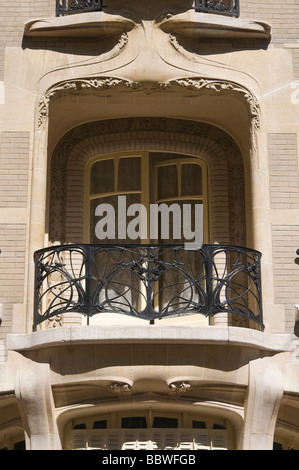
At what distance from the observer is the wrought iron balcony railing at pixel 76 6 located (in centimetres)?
1430

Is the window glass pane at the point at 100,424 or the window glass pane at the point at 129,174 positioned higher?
the window glass pane at the point at 129,174

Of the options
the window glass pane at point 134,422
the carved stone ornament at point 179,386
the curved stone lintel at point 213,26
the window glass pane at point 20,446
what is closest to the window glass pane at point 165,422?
the window glass pane at point 134,422

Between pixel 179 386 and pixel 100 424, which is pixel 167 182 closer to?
pixel 179 386

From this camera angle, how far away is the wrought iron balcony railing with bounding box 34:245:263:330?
13.0 meters

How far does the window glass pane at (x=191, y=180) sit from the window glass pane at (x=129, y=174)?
0.53 metres

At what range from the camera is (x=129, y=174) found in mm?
14742

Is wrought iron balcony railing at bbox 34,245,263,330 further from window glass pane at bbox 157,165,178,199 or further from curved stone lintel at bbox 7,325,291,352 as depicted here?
window glass pane at bbox 157,165,178,199

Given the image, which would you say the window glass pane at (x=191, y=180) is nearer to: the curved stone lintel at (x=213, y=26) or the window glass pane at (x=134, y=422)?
the curved stone lintel at (x=213, y=26)

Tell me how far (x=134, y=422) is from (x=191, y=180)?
299cm

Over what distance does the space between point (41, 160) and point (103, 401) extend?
273cm

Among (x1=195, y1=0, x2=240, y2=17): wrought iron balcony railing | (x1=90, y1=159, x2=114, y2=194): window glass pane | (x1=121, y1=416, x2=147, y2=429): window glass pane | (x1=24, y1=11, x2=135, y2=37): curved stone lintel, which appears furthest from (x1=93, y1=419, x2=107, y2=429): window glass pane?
(x1=195, y1=0, x2=240, y2=17): wrought iron balcony railing

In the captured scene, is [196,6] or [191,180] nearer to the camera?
[196,6]

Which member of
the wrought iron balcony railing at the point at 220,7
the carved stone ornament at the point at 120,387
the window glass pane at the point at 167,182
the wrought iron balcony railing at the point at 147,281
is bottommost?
the carved stone ornament at the point at 120,387

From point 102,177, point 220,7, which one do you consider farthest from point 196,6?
point 102,177
